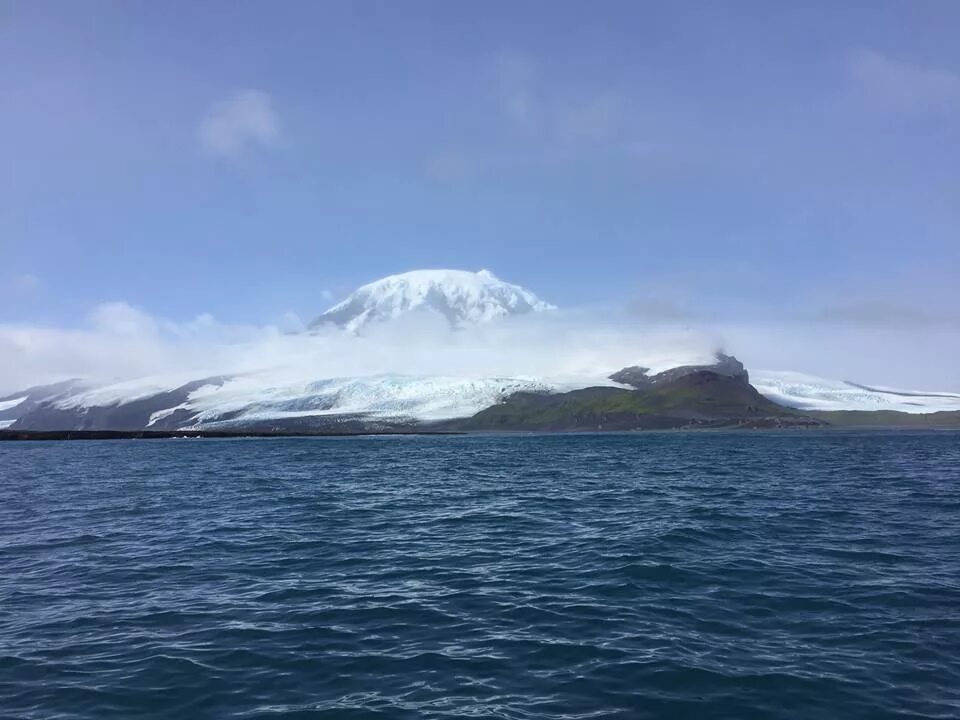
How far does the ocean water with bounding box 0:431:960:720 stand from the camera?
14.7m

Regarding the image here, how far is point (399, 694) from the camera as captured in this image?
1479 cm

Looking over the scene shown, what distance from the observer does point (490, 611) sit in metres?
20.5

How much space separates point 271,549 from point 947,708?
2424 cm

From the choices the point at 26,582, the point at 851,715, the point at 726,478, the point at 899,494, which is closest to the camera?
the point at 851,715

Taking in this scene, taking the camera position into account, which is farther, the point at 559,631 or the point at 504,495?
the point at 504,495

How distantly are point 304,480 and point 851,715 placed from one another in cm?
5801

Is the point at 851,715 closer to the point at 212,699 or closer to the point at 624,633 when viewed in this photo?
the point at 624,633

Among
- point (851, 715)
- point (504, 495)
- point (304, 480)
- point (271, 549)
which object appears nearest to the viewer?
point (851, 715)

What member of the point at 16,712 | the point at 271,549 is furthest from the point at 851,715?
the point at 271,549

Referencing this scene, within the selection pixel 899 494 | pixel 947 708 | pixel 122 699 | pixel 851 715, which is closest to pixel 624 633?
pixel 851 715

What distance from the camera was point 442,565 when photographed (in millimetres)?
26672

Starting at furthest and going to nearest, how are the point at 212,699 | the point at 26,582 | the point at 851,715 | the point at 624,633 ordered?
the point at 26,582 < the point at 624,633 < the point at 212,699 < the point at 851,715

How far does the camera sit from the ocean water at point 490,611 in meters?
14.7

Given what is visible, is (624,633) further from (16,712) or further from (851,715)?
(16,712)
